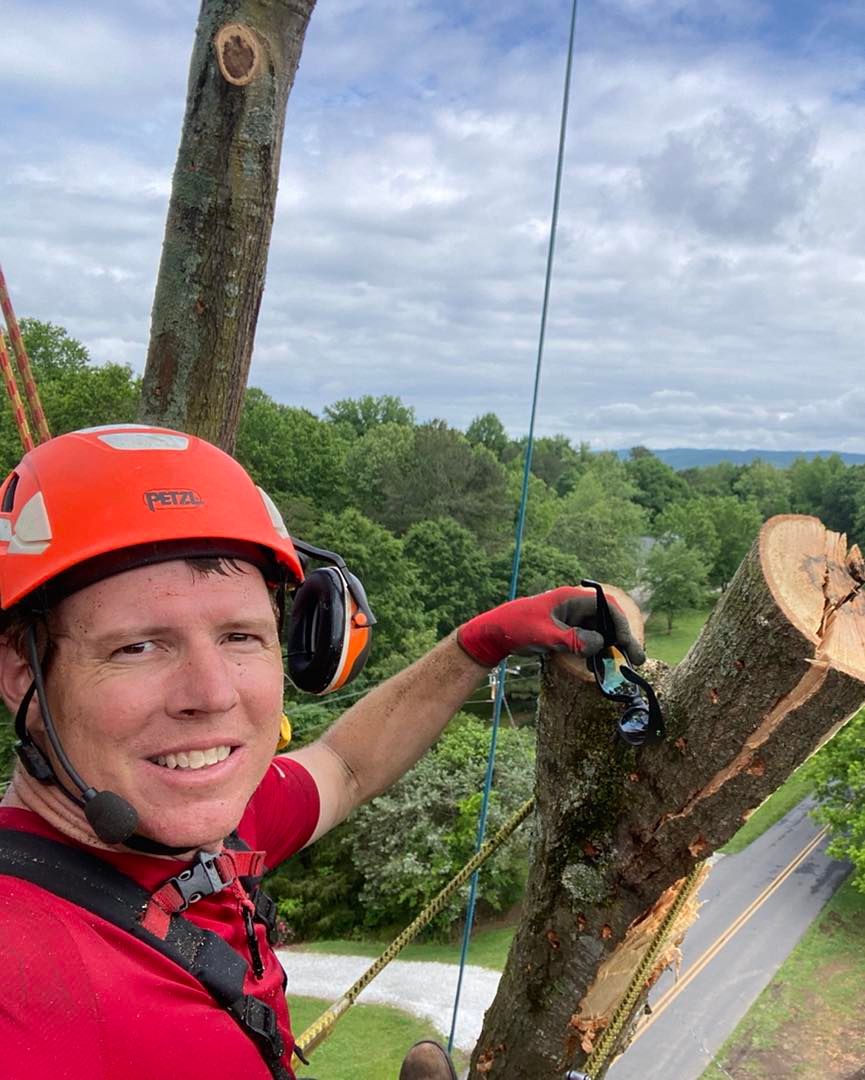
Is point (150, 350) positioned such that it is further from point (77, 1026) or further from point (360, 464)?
point (360, 464)

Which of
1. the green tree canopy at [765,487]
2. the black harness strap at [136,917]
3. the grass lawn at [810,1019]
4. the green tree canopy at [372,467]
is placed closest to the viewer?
the black harness strap at [136,917]

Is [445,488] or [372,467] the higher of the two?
[372,467]

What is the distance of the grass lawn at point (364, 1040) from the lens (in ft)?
45.0

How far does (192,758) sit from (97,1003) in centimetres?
46

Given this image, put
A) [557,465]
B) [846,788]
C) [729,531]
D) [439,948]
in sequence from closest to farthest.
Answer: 1. [439,948]
2. [846,788]
3. [729,531]
4. [557,465]

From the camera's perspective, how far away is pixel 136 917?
64.1 inches

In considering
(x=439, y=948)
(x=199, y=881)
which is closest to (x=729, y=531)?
(x=439, y=948)

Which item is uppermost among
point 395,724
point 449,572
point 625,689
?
point 625,689

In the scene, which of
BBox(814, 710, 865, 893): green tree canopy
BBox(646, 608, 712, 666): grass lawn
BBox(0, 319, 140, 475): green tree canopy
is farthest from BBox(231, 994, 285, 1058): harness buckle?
BBox(646, 608, 712, 666): grass lawn

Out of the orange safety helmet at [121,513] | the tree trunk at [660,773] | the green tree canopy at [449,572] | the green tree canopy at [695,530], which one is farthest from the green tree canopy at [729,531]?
the orange safety helmet at [121,513]

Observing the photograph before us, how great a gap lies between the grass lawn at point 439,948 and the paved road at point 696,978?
0.40 m

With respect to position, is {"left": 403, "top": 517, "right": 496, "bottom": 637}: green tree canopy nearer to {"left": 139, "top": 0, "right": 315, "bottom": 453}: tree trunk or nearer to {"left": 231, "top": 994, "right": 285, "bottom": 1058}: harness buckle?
{"left": 139, "top": 0, "right": 315, "bottom": 453}: tree trunk

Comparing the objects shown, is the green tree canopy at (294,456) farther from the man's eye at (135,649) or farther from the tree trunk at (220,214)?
the man's eye at (135,649)

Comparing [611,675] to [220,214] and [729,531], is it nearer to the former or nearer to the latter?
[220,214]
